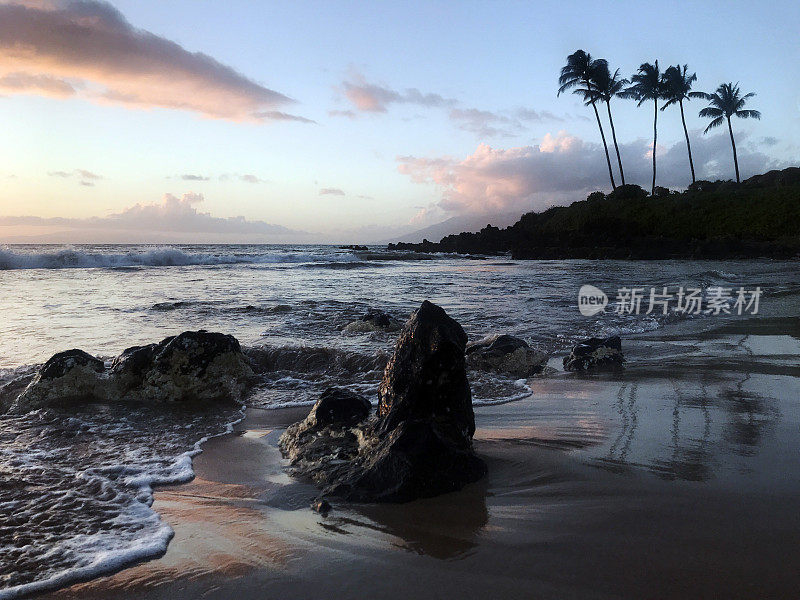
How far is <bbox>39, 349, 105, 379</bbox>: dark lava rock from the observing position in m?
4.80

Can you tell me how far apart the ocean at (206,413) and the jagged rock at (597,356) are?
0.96 ft

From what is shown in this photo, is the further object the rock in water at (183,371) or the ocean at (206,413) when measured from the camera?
the rock in water at (183,371)

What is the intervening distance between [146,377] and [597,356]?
4468 mm

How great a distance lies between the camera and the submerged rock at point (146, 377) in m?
4.76

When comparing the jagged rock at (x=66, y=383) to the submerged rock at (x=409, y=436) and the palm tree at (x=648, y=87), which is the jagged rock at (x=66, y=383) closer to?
the submerged rock at (x=409, y=436)

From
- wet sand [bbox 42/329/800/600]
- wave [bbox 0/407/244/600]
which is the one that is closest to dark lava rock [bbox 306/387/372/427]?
wet sand [bbox 42/329/800/600]

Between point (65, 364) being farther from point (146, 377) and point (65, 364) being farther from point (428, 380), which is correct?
point (428, 380)

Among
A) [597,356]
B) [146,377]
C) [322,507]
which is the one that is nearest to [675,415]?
[597,356]

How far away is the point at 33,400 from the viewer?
4594mm

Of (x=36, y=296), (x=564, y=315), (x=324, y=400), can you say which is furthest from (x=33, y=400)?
(x=36, y=296)

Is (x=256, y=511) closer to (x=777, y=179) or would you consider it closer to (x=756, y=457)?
(x=756, y=457)

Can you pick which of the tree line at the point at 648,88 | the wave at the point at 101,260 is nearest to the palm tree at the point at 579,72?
the tree line at the point at 648,88

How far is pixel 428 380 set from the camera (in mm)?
3012

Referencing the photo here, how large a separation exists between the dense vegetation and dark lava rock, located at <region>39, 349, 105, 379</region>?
1282 inches
